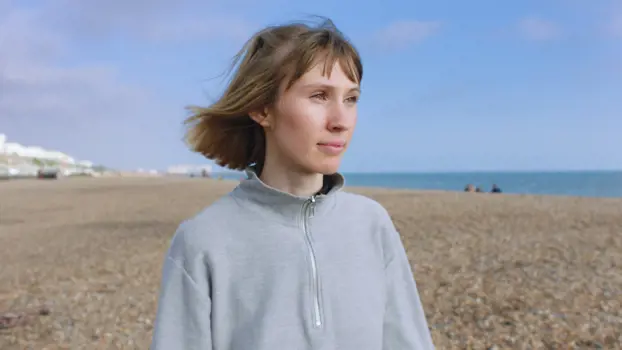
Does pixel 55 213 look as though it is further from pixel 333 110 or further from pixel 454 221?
pixel 333 110

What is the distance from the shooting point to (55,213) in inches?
736

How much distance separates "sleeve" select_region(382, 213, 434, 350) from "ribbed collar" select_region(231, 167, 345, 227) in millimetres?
307

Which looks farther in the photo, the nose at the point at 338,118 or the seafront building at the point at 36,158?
the seafront building at the point at 36,158

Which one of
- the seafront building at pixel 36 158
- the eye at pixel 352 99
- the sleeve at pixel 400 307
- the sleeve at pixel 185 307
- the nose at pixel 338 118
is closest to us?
the sleeve at pixel 185 307

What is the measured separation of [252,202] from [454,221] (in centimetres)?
1150

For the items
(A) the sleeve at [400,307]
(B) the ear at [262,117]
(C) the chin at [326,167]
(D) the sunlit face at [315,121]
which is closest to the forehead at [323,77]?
(D) the sunlit face at [315,121]

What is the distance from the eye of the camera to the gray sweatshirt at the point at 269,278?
1.79m

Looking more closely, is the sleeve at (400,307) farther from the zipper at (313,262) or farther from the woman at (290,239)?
the zipper at (313,262)

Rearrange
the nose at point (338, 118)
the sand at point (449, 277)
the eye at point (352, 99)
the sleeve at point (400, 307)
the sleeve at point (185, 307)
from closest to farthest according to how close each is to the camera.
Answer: the sleeve at point (185, 307) → the nose at point (338, 118) → the eye at point (352, 99) → the sleeve at point (400, 307) → the sand at point (449, 277)

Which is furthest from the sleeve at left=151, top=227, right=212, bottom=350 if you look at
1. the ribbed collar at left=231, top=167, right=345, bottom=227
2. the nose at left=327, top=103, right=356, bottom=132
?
the nose at left=327, top=103, right=356, bottom=132

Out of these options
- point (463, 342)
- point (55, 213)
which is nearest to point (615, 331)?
point (463, 342)

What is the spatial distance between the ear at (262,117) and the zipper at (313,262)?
299mm

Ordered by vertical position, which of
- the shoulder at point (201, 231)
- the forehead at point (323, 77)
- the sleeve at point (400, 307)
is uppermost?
the forehead at point (323, 77)

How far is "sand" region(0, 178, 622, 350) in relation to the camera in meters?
5.93
